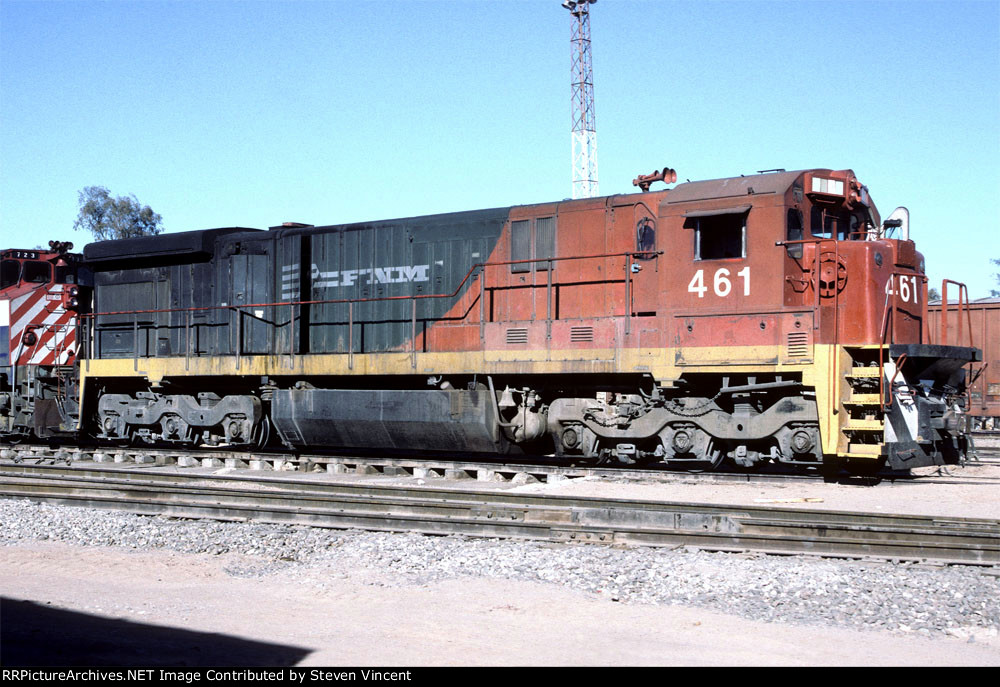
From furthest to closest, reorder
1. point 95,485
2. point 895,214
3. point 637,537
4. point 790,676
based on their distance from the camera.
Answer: point 895,214, point 95,485, point 637,537, point 790,676

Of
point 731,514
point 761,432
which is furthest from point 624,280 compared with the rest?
point 731,514

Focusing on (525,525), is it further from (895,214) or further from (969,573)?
(895,214)

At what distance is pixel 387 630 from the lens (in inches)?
210

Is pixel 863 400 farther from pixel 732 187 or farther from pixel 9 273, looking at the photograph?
pixel 9 273

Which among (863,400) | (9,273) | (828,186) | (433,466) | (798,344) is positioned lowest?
(433,466)

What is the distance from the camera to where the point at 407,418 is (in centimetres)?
1278

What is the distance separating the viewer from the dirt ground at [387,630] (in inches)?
187

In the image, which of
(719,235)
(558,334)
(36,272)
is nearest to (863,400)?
(719,235)

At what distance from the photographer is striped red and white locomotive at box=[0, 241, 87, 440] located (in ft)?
52.5

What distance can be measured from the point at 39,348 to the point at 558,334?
Answer: 949 centimetres

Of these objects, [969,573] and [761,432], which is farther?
[761,432]

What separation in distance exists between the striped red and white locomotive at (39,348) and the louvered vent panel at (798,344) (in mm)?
11317

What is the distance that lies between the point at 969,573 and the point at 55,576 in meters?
6.32

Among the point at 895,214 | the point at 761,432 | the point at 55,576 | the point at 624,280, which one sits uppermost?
the point at 895,214
